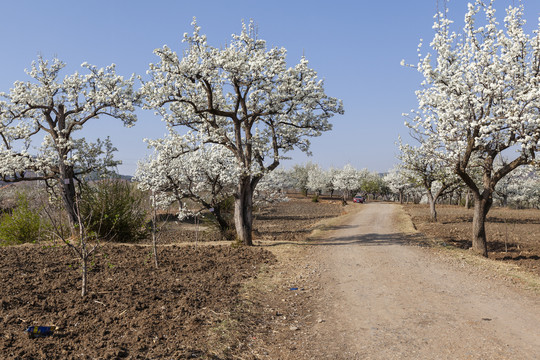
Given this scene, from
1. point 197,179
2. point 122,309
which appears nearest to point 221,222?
point 197,179

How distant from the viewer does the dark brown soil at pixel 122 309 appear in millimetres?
5090

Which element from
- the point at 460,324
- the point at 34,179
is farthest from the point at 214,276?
the point at 34,179

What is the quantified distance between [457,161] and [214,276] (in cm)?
969

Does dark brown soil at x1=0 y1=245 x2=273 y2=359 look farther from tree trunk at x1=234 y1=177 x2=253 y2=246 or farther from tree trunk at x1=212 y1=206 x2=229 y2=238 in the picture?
tree trunk at x1=212 y1=206 x2=229 y2=238

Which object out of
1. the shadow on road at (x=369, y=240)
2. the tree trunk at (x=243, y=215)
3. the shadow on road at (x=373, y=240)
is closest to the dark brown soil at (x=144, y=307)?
the tree trunk at (x=243, y=215)

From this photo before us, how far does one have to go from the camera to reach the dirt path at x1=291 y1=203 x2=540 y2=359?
5.86m

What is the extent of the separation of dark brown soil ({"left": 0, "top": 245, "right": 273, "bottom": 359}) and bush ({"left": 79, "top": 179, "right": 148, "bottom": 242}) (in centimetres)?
372

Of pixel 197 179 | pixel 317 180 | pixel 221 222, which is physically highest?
pixel 317 180

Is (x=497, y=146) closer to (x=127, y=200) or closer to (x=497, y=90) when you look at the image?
(x=497, y=90)

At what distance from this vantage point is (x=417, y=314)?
24.3 feet

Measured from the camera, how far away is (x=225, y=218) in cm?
2256

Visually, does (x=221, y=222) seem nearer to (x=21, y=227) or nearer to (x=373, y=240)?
(x=373, y=240)

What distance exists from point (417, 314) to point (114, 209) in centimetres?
1146

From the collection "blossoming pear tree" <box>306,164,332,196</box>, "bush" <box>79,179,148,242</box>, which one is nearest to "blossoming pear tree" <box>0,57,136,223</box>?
"bush" <box>79,179,148,242</box>
